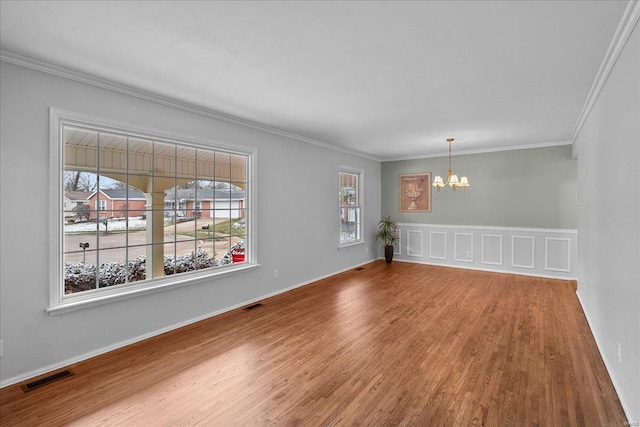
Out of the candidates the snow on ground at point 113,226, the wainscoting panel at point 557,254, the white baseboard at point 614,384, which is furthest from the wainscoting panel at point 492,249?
the snow on ground at point 113,226

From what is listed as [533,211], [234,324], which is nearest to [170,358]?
[234,324]

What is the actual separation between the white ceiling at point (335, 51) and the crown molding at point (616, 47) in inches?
1.9

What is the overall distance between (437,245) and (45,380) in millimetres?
6865

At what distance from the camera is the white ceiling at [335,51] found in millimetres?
1955

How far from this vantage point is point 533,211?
6.28 meters

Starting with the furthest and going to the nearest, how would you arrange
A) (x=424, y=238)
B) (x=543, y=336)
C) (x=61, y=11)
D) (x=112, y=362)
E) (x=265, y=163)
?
(x=424, y=238)
(x=265, y=163)
(x=543, y=336)
(x=112, y=362)
(x=61, y=11)

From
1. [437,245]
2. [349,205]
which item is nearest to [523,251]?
[437,245]

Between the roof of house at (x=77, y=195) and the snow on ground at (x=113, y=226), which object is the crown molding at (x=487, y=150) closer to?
the snow on ground at (x=113, y=226)

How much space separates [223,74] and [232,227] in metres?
2.19

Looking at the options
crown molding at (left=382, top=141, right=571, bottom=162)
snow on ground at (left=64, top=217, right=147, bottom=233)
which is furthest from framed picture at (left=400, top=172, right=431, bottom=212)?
snow on ground at (left=64, top=217, right=147, bottom=233)

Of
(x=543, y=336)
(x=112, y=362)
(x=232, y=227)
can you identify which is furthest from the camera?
(x=232, y=227)

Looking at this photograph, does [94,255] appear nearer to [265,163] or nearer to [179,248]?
[179,248]

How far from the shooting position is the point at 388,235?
7719 millimetres

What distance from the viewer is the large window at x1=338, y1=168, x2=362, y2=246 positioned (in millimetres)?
6801
